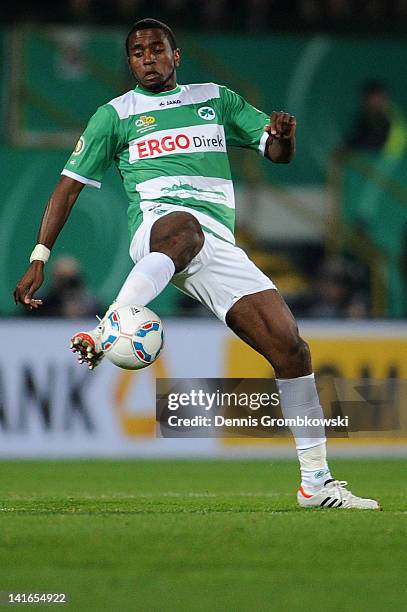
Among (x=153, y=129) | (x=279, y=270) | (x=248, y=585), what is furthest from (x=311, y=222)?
(x=248, y=585)

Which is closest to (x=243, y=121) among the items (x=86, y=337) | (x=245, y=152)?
(x=86, y=337)

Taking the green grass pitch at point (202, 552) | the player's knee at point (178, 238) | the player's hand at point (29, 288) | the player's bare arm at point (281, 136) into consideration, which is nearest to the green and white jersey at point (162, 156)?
the player's knee at point (178, 238)

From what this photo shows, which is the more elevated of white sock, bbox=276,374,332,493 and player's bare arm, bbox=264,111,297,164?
player's bare arm, bbox=264,111,297,164

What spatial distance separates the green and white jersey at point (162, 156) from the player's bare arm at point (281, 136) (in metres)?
0.26

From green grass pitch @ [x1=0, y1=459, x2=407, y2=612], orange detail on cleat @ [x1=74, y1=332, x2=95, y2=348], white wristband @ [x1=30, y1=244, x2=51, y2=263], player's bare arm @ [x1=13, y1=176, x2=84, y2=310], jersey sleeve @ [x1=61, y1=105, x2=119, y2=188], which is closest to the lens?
green grass pitch @ [x1=0, y1=459, x2=407, y2=612]

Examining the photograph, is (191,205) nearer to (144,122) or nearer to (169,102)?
(144,122)

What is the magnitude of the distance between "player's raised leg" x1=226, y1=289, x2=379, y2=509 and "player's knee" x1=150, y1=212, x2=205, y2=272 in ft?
1.21

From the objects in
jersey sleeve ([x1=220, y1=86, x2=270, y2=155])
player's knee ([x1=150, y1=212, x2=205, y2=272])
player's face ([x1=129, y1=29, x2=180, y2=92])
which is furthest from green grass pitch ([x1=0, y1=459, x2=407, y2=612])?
player's face ([x1=129, y1=29, x2=180, y2=92])

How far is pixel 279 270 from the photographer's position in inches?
636

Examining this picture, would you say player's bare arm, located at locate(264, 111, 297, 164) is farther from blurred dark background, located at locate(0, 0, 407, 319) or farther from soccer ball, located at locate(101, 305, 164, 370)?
blurred dark background, located at locate(0, 0, 407, 319)

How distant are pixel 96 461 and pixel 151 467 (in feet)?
2.64

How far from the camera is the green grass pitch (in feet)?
14.7

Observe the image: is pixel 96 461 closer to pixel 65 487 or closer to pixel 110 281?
pixel 65 487

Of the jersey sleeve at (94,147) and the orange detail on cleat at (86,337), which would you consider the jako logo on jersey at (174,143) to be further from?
the orange detail on cleat at (86,337)
